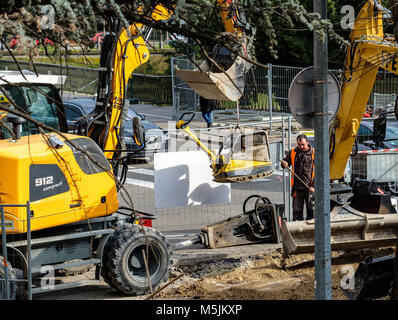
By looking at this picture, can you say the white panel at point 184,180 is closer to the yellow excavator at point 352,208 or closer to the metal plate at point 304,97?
the yellow excavator at point 352,208

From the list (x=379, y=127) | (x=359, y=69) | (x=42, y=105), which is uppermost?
(x=359, y=69)

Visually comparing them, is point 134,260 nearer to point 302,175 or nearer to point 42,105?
point 42,105

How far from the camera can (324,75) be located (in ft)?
24.4

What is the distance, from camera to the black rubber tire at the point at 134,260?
9898mm

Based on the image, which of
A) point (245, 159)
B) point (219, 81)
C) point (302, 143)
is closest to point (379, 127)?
point (302, 143)

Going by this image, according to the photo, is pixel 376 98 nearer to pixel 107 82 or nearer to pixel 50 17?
pixel 107 82

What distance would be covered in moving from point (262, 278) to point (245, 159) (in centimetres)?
279

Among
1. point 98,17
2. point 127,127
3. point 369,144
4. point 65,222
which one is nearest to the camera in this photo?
point 98,17

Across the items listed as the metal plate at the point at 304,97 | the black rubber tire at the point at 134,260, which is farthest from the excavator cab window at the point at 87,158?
the metal plate at the point at 304,97

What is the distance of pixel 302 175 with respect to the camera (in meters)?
12.6

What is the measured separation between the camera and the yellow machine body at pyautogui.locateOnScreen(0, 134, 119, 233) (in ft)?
30.7

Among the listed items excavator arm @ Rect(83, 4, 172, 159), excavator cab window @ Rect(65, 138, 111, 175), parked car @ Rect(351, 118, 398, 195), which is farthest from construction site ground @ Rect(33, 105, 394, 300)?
parked car @ Rect(351, 118, 398, 195)

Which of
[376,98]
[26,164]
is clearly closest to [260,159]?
[26,164]

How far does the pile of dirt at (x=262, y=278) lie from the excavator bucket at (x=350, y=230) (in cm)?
25
